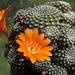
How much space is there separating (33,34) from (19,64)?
0.10 metres

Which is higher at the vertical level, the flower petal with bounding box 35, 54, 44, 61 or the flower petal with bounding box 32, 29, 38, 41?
the flower petal with bounding box 32, 29, 38, 41

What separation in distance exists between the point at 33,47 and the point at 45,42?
41 mm

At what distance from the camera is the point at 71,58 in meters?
0.60

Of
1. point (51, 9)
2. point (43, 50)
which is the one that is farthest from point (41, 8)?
point (43, 50)

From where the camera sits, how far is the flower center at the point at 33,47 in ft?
1.92

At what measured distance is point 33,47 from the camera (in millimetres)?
605

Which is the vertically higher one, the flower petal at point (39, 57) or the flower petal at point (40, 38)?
the flower petal at point (40, 38)

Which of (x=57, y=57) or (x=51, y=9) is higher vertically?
(x=51, y=9)

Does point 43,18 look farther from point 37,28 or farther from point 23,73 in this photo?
point 23,73

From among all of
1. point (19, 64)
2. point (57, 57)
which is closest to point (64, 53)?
point (57, 57)

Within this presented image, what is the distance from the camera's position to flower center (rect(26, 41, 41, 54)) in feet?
1.92

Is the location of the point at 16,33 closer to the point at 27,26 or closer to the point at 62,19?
the point at 27,26

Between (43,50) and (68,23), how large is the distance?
0.15 metres

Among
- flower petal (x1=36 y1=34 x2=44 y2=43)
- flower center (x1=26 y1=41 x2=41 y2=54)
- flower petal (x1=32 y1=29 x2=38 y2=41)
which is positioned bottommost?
flower center (x1=26 y1=41 x2=41 y2=54)
